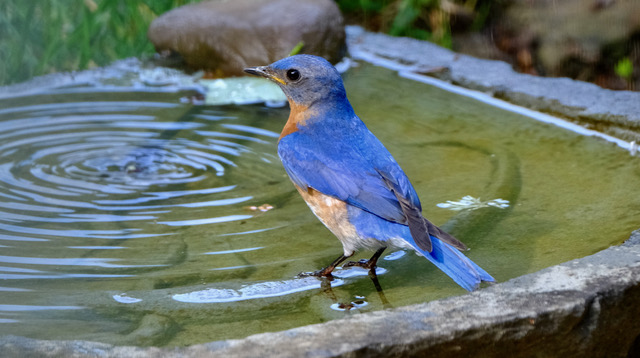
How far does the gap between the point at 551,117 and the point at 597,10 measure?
1.97 metres

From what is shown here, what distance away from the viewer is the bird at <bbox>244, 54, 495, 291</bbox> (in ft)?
7.88

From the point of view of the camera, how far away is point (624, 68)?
557 cm

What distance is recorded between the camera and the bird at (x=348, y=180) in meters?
2.40

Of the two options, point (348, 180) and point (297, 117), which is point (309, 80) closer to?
point (297, 117)

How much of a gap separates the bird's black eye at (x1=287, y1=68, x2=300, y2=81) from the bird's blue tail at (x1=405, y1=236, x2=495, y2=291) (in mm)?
881

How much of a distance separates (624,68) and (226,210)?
11.4 ft

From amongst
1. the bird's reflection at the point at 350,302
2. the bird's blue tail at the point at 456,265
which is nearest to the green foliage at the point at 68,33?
the bird's reflection at the point at 350,302

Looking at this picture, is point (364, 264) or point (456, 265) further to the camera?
Answer: point (364, 264)

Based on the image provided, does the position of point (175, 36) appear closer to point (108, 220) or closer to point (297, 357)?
point (108, 220)

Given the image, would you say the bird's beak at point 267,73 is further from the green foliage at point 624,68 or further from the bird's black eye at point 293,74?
the green foliage at point 624,68

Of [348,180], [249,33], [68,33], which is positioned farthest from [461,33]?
[348,180]

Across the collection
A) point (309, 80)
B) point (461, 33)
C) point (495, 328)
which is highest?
point (309, 80)

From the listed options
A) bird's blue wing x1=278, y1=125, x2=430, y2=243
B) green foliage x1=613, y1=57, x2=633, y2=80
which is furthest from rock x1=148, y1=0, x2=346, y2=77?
bird's blue wing x1=278, y1=125, x2=430, y2=243

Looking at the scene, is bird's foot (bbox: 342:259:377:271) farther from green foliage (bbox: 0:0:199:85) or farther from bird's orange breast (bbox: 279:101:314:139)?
green foliage (bbox: 0:0:199:85)
